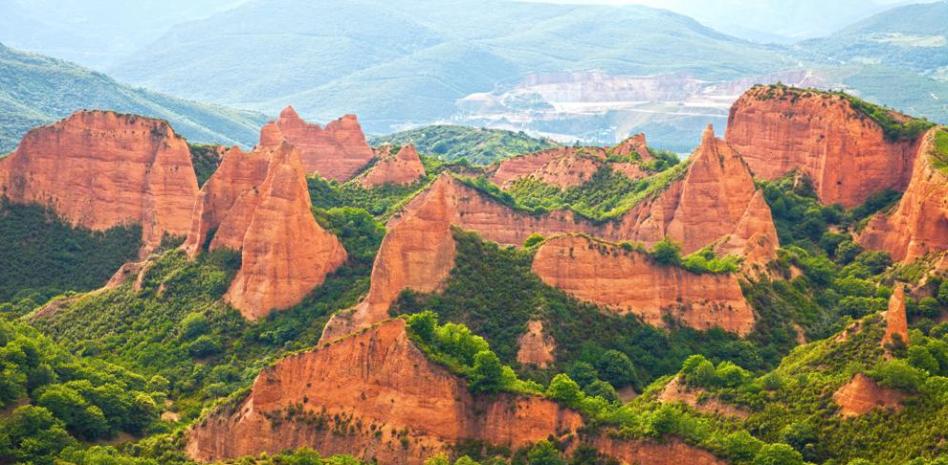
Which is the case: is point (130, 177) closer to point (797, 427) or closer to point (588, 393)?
point (588, 393)

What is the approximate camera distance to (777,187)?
87.6 m

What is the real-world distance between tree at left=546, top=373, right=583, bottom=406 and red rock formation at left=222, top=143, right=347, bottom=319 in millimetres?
18179

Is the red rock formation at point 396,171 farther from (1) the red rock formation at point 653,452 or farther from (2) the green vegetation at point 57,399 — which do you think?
(1) the red rock formation at point 653,452

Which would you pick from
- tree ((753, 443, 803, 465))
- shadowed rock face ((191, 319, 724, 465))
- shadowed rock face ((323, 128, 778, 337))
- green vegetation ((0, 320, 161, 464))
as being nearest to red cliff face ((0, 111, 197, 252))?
shadowed rock face ((323, 128, 778, 337))

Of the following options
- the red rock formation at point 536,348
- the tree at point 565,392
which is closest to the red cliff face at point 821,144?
the red rock formation at point 536,348

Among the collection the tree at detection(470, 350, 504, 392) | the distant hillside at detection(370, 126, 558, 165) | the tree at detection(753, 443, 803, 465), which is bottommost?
the distant hillside at detection(370, 126, 558, 165)

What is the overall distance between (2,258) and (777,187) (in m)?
38.3

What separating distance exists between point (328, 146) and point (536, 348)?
44677 mm

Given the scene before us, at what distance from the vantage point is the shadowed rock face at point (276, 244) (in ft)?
218

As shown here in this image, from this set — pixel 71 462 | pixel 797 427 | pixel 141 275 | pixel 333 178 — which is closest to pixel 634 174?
pixel 333 178

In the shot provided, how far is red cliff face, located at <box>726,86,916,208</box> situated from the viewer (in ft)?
283

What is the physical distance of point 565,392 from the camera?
50844mm

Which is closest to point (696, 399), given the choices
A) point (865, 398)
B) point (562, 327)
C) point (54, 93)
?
point (865, 398)

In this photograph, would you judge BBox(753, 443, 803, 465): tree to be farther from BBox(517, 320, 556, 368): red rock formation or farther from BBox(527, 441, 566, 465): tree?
BBox(517, 320, 556, 368): red rock formation
